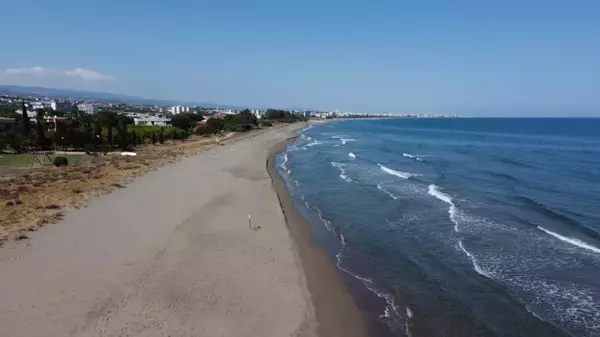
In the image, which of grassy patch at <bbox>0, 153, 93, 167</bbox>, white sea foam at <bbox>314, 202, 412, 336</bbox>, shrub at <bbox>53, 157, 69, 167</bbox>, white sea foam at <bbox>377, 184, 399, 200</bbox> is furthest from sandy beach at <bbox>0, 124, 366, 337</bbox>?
grassy patch at <bbox>0, 153, 93, 167</bbox>

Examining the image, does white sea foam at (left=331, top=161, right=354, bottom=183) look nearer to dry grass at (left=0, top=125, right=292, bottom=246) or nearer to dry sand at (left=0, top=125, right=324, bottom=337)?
dry sand at (left=0, top=125, right=324, bottom=337)

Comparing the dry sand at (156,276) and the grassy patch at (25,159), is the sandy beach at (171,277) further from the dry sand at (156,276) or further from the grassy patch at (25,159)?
the grassy patch at (25,159)

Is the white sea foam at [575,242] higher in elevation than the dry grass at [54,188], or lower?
higher

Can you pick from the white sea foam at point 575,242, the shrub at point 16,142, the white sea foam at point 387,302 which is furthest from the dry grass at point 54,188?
the white sea foam at point 575,242

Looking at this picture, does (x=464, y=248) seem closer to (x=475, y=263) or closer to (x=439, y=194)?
(x=475, y=263)

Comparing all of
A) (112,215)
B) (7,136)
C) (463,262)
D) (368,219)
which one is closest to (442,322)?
(463,262)

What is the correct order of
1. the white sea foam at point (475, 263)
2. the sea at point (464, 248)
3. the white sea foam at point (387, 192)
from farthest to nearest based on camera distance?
1. the white sea foam at point (387, 192)
2. the white sea foam at point (475, 263)
3. the sea at point (464, 248)
